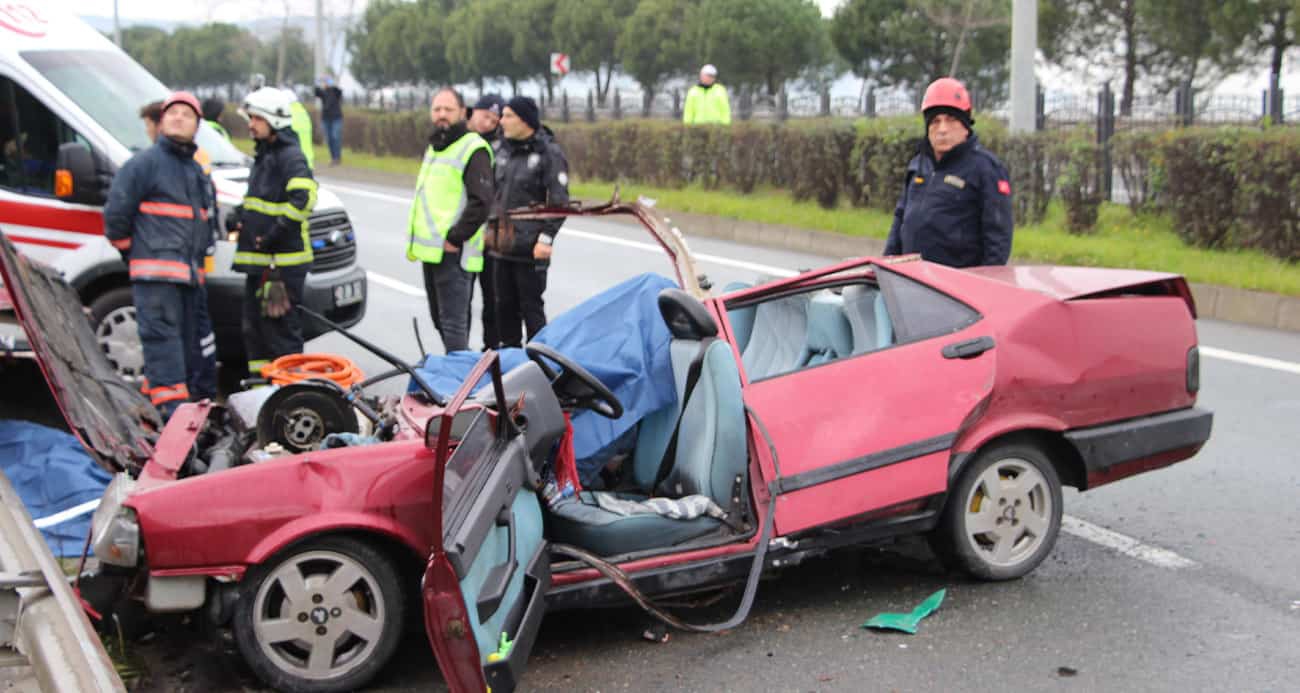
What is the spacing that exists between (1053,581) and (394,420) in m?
2.61

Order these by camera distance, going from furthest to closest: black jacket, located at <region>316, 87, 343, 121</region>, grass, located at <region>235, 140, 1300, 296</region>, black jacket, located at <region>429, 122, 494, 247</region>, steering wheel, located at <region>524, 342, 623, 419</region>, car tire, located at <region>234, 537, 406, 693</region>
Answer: black jacket, located at <region>316, 87, 343, 121</region> → grass, located at <region>235, 140, 1300, 296</region> → black jacket, located at <region>429, 122, 494, 247</region> → steering wheel, located at <region>524, 342, 623, 419</region> → car tire, located at <region>234, 537, 406, 693</region>

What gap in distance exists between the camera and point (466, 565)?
377 centimetres

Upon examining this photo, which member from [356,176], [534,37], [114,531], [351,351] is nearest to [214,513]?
[114,531]

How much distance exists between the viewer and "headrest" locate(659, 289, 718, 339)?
5.10 metres

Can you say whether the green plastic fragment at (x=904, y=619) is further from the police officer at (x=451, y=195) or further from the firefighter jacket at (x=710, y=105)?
the firefighter jacket at (x=710, y=105)

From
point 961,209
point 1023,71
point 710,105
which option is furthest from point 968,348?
point 710,105

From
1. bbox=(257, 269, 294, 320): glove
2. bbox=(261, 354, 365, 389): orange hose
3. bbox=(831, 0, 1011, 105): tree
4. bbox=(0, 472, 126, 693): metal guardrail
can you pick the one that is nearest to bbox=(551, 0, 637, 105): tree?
bbox=(831, 0, 1011, 105): tree

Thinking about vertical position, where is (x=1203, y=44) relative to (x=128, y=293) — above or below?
above

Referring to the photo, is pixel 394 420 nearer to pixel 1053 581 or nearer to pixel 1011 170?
pixel 1053 581

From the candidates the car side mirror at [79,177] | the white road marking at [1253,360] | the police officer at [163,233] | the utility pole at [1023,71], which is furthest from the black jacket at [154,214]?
the utility pole at [1023,71]

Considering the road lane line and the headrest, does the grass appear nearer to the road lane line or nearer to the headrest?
the road lane line

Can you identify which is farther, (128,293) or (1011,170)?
(1011,170)

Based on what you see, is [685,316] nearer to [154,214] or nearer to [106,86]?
[154,214]

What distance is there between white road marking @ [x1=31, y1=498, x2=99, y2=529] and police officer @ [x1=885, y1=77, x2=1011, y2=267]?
406 cm
